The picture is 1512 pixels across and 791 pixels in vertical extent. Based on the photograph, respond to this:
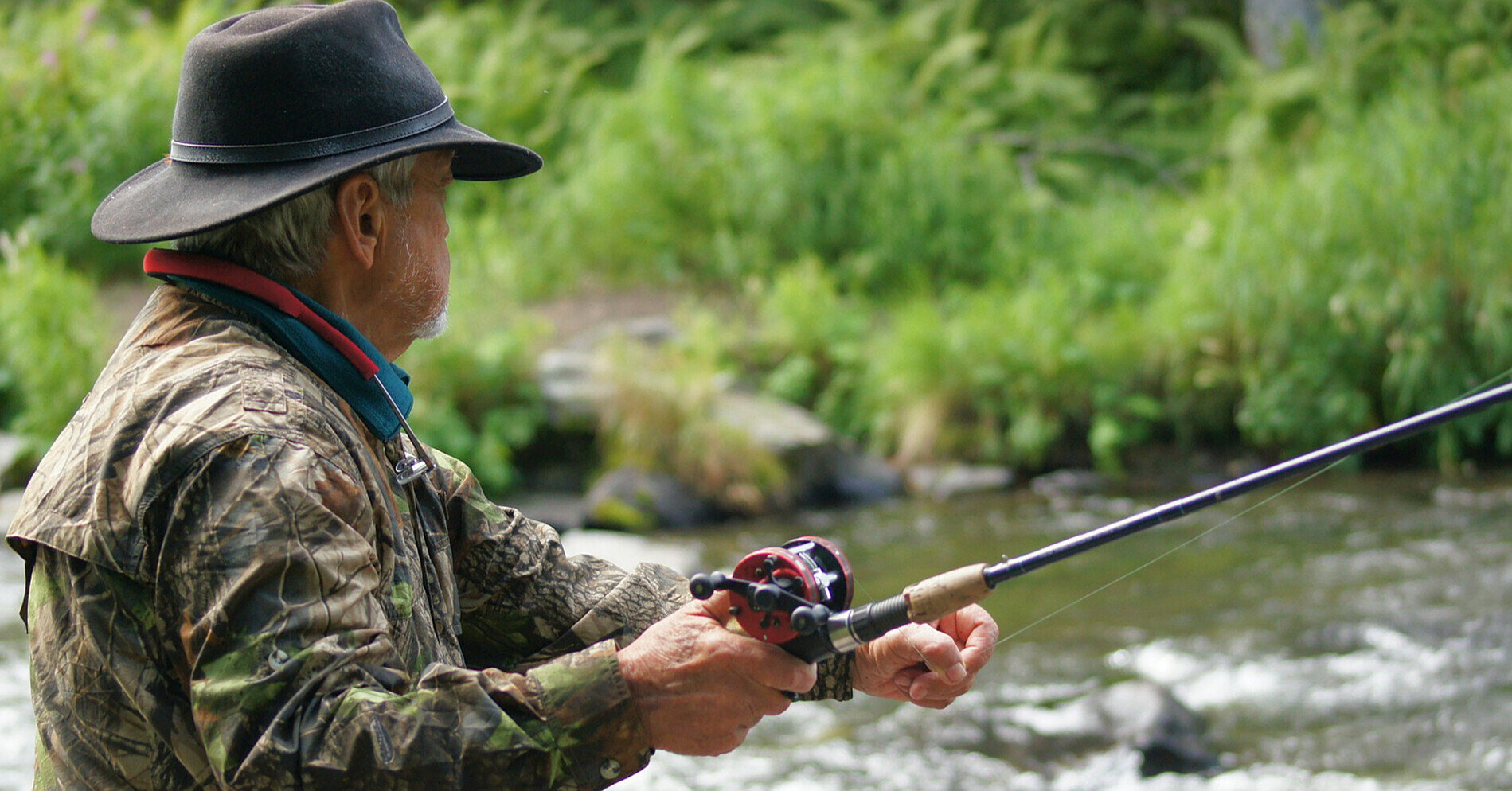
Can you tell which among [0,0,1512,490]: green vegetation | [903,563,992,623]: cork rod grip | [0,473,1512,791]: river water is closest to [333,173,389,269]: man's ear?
[903,563,992,623]: cork rod grip

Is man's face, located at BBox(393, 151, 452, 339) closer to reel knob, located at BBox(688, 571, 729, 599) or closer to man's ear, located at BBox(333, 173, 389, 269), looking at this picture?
man's ear, located at BBox(333, 173, 389, 269)

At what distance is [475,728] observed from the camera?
1.51 metres

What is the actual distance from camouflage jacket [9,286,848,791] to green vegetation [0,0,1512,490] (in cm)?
686

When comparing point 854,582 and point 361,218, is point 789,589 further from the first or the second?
point 361,218

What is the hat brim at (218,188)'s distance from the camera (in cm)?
169

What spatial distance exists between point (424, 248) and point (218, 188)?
0.27m

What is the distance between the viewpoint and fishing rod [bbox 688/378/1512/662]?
164cm

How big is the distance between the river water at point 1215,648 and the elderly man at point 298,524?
2457mm

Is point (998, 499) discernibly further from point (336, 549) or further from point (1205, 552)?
point (336, 549)

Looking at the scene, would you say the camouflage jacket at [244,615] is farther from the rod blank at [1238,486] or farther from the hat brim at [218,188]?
the rod blank at [1238,486]

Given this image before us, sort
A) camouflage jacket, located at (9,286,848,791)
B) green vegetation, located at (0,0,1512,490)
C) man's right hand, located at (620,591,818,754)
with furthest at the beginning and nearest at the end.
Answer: green vegetation, located at (0,0,1512,490) → man's right hand, located at (620,591,818,754) → camouflage jacket, located at (9,286,848,791)

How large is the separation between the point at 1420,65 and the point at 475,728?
1052 centimetres

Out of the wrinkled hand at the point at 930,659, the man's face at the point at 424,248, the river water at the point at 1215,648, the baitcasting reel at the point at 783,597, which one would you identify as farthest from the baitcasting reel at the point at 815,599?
the river water at the point at 1215,648

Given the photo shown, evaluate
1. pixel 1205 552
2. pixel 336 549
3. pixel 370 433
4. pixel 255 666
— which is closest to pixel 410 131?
pixel 370 433
